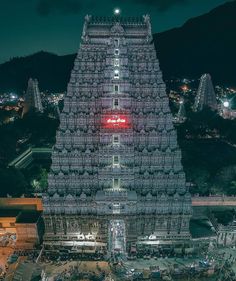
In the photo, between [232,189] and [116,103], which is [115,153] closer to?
[116,103]

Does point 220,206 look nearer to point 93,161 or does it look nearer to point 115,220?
point 115,220

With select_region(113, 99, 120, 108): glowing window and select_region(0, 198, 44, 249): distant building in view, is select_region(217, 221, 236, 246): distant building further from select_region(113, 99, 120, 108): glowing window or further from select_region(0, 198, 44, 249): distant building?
select_region(0, 198, 44, 249): distant building

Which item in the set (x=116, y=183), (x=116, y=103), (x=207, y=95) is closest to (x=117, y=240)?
(x=116, y=183)

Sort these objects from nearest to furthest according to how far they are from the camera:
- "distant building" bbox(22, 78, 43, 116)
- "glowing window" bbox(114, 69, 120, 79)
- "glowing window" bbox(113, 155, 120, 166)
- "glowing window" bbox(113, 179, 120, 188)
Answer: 1. "glowing window" bbox(113, 155, 120, 166)
2. "glowing window" bbox(114, 69, 120, 79)
3. "glowing window" bbox(113, 179, 120, 188)
4. "distant building" bbox(22, 78, 43, 116)

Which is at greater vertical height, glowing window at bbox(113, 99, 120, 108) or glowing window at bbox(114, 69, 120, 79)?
glowing window at bbox(114, 69, 120, 79)

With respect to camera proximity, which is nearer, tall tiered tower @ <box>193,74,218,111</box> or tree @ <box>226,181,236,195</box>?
tree @ <box>226,181,236,195</box>

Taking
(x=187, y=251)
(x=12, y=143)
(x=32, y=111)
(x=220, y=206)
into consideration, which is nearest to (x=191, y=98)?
(x=32, y=111)

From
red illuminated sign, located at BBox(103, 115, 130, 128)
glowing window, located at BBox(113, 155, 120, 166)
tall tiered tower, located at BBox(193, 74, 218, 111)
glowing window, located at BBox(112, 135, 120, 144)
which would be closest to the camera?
glowing window, located at BBox(112, 135, 120, 144)

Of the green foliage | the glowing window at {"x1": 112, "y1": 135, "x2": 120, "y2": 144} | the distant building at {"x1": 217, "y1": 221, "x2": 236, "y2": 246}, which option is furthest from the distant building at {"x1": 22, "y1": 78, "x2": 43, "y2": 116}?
the distant building at {"x1": 217, "y1": 221, "x2": 236, "y2": 246}
